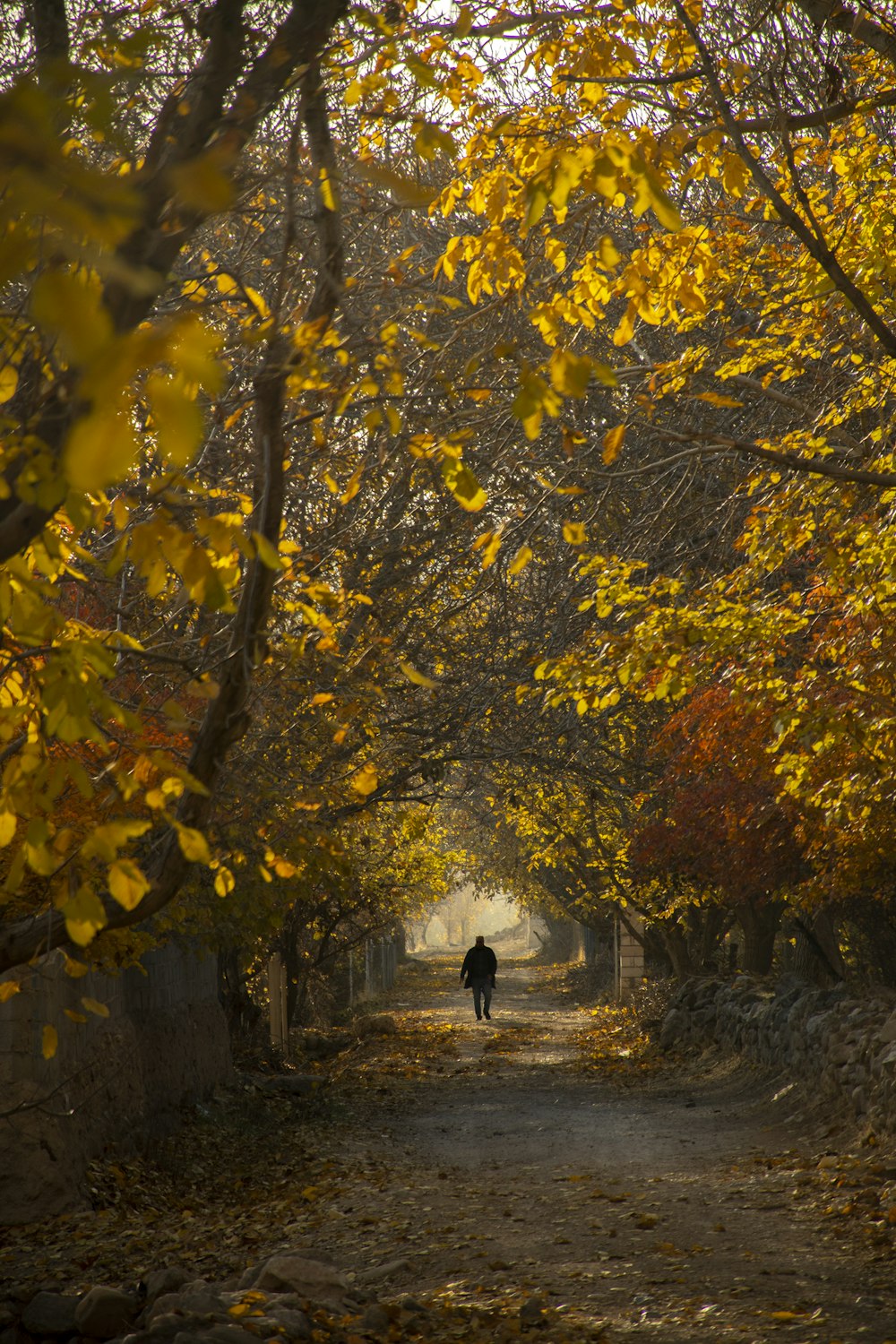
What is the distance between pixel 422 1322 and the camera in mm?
6219

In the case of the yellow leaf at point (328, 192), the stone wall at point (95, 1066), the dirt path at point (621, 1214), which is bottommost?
the dirt path at point (621, 1214)

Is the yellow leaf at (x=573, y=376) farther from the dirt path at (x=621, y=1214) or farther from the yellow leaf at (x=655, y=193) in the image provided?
the dirt path at (x=621, y=1214)

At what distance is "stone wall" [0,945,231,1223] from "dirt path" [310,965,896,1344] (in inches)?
79.5

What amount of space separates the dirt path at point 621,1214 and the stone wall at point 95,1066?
2.02 meters

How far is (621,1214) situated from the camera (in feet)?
29.1

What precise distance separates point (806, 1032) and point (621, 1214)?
5.82 m

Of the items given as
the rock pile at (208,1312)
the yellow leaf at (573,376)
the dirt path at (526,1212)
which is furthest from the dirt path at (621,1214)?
the yellow leaf at (573,376)

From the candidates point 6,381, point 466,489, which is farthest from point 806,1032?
point 6,381

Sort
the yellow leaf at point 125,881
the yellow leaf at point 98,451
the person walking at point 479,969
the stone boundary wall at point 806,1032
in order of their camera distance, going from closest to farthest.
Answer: the yellow leaf at point 98,451 → the yellow leaf at point 125,881 → the stone boundary wall at point 806,1032 → the person walking at point 479,969

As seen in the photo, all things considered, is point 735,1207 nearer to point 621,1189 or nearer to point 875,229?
point 621,1189

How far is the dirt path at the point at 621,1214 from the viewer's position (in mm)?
6504

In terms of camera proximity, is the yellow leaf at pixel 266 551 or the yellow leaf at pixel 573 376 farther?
the yellow leaf at pixel 266 551

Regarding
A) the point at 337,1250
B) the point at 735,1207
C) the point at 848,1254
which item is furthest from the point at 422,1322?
the point at 735,1207

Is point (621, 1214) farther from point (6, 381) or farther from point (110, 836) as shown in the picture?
point (6, 381)
